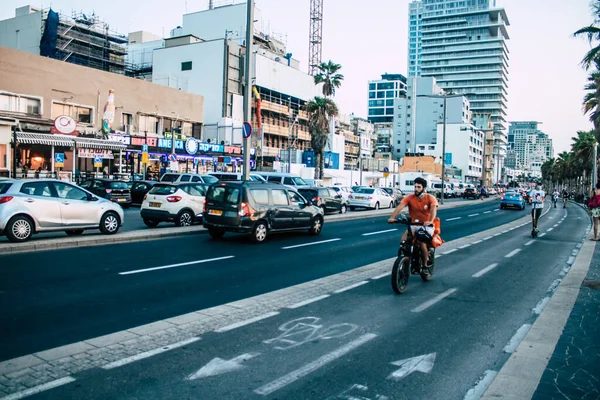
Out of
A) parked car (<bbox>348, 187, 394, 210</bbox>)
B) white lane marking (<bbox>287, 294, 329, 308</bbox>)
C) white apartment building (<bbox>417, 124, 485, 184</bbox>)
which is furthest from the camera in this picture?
Answer: white apartment building (<bbox>417, 124, 485, 184</bbox>)

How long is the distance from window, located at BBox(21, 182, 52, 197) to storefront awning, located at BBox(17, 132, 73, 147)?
21.7 meters

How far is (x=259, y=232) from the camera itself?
15.0 meters

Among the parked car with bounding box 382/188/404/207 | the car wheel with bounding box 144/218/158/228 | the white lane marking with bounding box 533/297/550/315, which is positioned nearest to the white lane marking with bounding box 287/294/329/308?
the white lane marking with bounding box 533/297/550/315

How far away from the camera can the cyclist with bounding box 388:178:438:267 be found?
846 centimetres

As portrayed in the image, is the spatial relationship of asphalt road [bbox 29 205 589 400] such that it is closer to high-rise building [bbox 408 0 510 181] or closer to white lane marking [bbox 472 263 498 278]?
white lane marking [bbox 472 263 498 278]

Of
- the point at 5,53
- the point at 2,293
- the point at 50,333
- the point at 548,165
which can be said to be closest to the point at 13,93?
the point at 5,53

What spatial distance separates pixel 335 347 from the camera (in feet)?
18.1

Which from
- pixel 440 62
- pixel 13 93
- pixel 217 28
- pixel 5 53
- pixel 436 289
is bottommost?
pixel 436 289

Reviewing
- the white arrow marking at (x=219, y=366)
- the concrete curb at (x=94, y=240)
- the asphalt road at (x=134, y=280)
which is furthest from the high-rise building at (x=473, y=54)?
the white arrow marking at (x=219, y=366)

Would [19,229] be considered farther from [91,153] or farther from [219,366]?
[91,153]

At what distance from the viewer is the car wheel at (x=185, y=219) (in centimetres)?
1798

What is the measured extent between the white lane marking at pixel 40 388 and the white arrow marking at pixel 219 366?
42.0 inches

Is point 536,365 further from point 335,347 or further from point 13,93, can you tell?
point 13,93

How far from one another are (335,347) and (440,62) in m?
184
